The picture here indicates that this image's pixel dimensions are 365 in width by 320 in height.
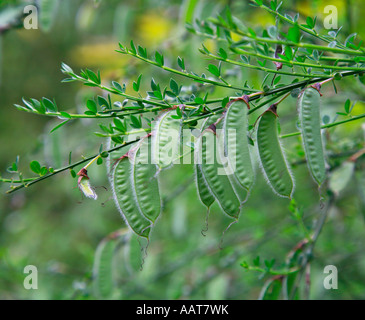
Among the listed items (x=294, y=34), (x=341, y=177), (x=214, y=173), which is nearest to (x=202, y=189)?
(x=214, y=173)

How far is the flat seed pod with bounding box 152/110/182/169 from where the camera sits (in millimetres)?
912

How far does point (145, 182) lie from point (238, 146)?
22cm

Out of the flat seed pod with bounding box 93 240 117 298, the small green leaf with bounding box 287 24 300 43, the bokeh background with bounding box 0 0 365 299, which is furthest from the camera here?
the bokeh background with bounding box 0 0 365 299

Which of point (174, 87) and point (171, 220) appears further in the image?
point (171, 220)

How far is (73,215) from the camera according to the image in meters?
4.33

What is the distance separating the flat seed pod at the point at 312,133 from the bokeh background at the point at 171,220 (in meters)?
0.54

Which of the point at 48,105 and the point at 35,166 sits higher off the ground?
the point at 48,105

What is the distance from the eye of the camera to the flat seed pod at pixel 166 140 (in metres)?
0.91

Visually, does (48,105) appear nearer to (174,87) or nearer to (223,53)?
(174,87)

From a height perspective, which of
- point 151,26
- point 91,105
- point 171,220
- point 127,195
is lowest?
point 127,195

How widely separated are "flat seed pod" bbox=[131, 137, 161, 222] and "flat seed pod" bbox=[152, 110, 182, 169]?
5 cm

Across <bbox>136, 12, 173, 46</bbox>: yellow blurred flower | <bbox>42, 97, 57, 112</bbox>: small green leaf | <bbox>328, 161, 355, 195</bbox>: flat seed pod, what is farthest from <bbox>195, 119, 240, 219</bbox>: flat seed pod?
<bbox>136, 12, 173, 46</bbox>: yellow blurred flower

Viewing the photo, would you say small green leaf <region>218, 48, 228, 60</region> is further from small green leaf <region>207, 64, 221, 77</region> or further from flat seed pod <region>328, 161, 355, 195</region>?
flat seed pod <region>328, 161, 355, 195</region>

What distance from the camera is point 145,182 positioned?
967 mm
